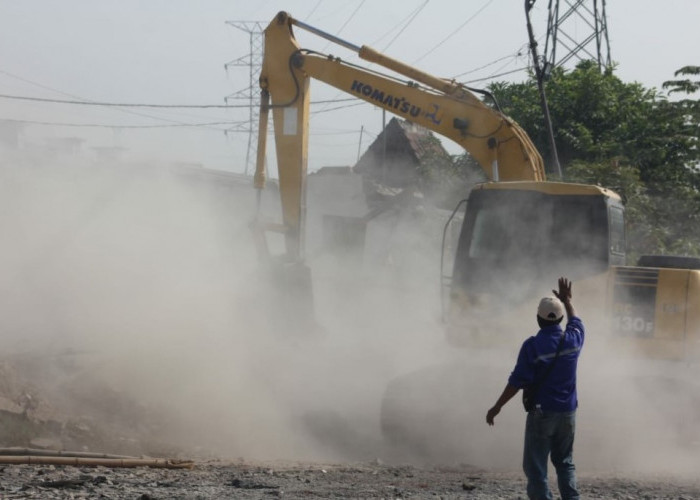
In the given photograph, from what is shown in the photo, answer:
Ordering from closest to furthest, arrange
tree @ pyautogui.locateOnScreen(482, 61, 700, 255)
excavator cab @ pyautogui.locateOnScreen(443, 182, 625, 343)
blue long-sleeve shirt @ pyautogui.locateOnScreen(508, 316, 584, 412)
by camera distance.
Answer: blue long-sleeve shirt @ pyautogui.locateOnScreen(508, 316, 584, 412) → excavator cab @ pyautogui.locateOnScreen(443, 182, 625, 343) → tree @ pyautogui.locateOnScreen(482, 61, 700, 255)

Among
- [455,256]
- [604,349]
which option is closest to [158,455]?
[455,256]

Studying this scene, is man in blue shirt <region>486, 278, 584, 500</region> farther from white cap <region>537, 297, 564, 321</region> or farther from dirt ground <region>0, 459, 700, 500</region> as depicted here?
dirt ground <region>0, 459, 700, 500</region>

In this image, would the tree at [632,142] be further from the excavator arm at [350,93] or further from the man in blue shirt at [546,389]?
the man in blue shirt at [546,389]

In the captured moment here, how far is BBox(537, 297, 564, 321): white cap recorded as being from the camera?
257 inches

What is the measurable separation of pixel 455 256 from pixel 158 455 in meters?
3.81

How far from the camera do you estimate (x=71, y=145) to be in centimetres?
2972

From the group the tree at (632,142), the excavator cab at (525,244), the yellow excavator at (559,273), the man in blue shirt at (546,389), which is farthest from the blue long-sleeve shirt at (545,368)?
the tree at (632,142)

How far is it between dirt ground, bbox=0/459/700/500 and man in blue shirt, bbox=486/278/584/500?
0.81 m

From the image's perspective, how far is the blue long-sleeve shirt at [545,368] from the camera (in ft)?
21.4

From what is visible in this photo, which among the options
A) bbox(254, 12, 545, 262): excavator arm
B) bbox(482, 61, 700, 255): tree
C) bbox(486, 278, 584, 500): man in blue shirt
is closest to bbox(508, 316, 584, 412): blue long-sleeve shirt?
bbox(486, 278, 584, 500): man in blue shirt

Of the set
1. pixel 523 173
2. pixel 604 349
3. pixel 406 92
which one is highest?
pixel 406 92

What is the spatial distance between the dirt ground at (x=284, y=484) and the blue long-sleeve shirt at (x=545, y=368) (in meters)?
1.13

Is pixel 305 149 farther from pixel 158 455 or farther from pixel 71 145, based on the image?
pixel 71 145

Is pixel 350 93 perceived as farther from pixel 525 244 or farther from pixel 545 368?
pixel 545 368
